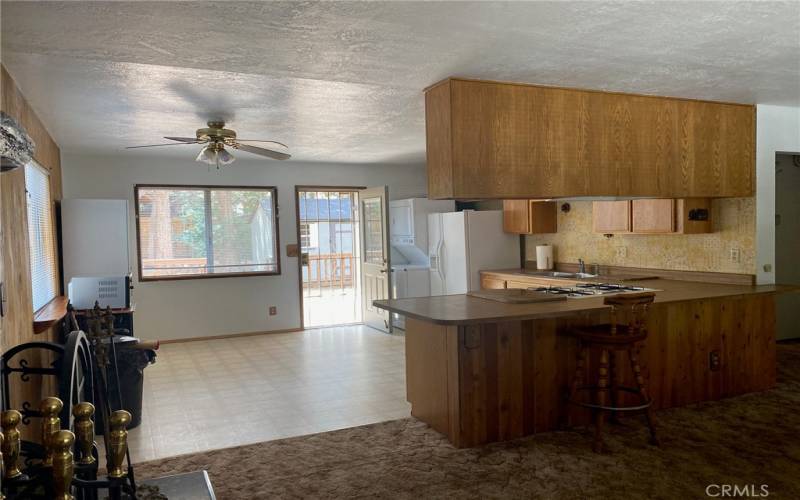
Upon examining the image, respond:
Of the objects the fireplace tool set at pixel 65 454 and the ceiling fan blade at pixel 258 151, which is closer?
the fireplace tool set at pixel 65 454

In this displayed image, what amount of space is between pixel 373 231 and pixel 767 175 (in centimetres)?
442

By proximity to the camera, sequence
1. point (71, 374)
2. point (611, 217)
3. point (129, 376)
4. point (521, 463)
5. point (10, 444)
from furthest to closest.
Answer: point (611, 217)
point (129, 376)
point (521, 463)
point (71, 374)
point (10, 444)

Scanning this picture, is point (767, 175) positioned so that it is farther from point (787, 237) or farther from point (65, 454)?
point (65, 454)

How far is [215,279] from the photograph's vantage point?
7086 millimetres

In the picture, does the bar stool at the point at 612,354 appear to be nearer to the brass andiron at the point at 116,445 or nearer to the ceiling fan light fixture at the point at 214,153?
the brass andiron at the point at 116,445

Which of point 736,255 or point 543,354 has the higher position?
point 736,255

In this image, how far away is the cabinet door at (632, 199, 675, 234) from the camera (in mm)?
4715

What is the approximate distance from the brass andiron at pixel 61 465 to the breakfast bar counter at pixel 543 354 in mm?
2071

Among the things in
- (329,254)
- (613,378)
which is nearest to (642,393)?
(613,378)

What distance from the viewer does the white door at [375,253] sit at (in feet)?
23.5

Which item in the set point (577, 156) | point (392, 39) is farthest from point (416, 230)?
point (392, 39)

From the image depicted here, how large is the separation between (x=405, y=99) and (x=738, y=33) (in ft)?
6.61

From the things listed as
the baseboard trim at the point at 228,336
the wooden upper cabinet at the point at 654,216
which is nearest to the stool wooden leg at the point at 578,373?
the wooden upper cabinet at the point at 654,216

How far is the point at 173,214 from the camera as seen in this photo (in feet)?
22.7
